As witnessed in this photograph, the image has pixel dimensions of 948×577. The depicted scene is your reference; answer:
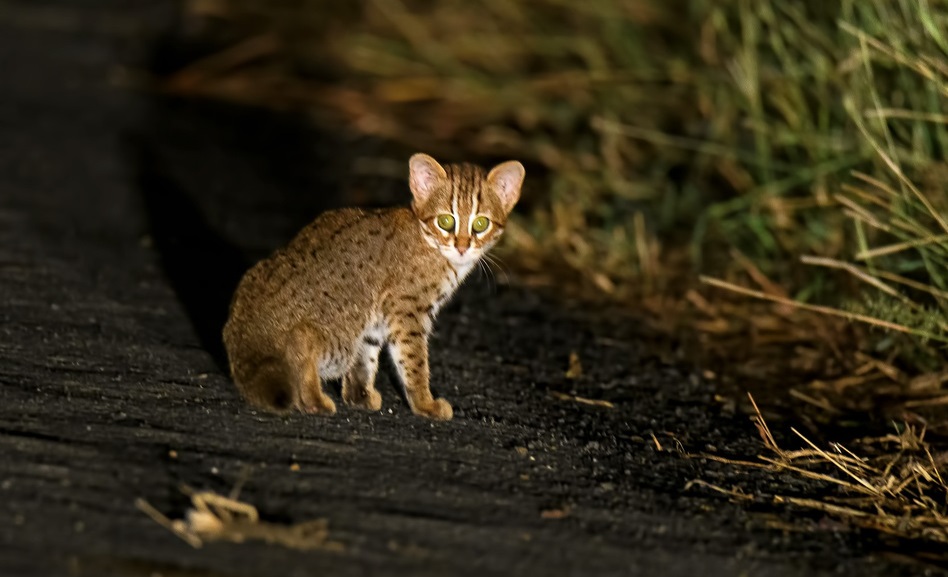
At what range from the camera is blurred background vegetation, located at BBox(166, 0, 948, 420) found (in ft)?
17.0

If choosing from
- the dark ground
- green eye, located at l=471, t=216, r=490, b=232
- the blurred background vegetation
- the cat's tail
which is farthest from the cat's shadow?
green eye, located at l=471, t=216, r=490, b=232

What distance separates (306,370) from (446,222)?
0.71 m

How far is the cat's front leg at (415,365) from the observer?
14.3ft

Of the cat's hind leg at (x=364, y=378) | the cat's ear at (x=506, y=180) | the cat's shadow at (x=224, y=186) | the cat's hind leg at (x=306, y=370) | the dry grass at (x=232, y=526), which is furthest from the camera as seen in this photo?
the cat's shadow at (x=224, y=186)

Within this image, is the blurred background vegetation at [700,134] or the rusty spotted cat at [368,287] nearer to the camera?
the rusty spotted cat at [368,287]

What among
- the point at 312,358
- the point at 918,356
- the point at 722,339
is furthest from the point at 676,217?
the point at 312,358

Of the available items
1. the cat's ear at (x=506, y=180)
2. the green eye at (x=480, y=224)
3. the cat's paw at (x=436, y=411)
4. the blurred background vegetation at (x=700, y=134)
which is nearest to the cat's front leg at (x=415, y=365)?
the cat's paw at (x=436, y=411)

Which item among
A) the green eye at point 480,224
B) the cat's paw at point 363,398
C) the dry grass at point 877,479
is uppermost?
the green eye at point 480,224

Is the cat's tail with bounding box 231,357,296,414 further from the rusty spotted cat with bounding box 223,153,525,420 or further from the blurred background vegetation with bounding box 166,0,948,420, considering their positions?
the blurred background vegetation with bounding box 166,0,948,420

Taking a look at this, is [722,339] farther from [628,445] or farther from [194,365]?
[194,365]

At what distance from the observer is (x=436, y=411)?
171 inches

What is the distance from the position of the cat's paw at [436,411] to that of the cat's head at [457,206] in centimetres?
52

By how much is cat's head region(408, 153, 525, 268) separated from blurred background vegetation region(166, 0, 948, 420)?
3.25ft

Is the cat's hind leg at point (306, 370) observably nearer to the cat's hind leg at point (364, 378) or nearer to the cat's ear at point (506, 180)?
the cat's hind leg at point (364, 378)
